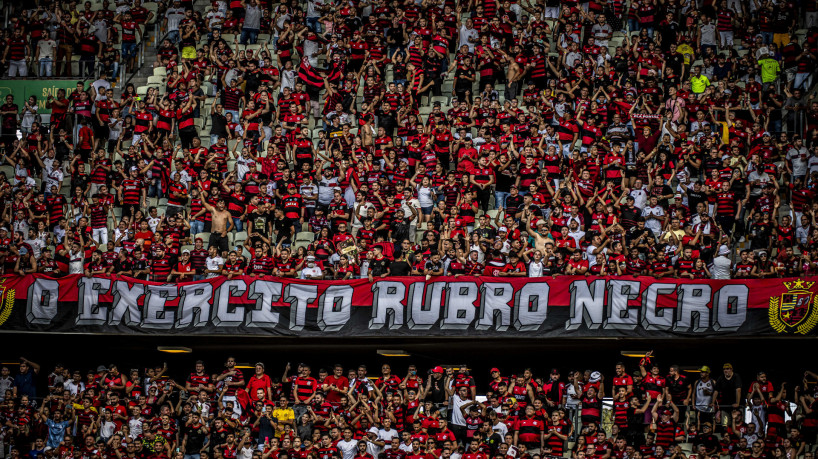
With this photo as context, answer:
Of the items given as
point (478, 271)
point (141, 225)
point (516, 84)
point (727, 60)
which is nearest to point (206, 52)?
point (141, 225)

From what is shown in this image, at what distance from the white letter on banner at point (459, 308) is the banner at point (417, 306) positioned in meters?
0.02

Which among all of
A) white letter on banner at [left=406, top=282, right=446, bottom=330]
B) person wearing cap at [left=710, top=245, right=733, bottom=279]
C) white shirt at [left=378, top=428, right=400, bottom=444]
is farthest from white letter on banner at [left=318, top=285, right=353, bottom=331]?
person wearing cap at [left=710, top=245, right=733, bottom=279]

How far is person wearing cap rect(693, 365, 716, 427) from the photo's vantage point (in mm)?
22047

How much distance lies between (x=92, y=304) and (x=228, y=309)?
9.52 ft

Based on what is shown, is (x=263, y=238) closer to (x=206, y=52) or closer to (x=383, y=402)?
(x=383, y=402)

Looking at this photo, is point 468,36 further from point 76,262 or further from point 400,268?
point 76,262

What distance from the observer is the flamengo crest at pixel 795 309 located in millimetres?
21641

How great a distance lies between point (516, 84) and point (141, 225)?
9.37m

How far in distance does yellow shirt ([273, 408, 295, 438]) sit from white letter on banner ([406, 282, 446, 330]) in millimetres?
2956

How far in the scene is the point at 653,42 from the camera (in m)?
27.9

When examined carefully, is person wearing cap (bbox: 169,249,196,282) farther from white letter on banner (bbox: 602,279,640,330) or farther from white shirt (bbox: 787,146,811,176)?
white shirt (bbox: 787,146,811,176)

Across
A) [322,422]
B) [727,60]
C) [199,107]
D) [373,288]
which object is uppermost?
[727,60]

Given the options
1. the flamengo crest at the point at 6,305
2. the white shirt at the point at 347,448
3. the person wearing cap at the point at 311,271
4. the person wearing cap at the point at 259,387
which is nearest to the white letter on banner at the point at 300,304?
the person wearing cap at the point at 311,271

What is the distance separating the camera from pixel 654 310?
882 inches
